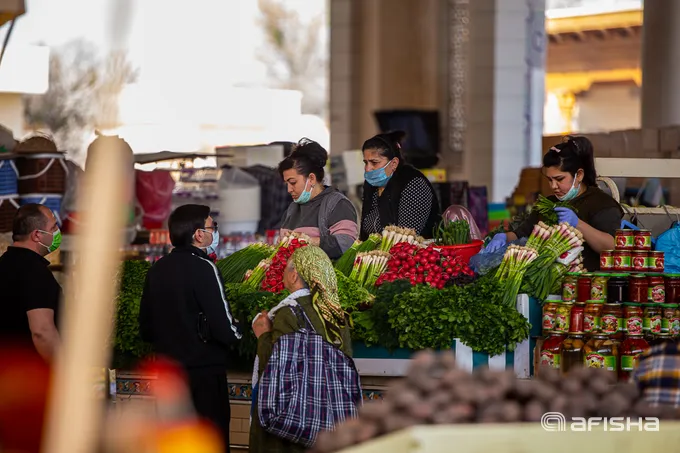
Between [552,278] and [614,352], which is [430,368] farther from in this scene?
[552,278]

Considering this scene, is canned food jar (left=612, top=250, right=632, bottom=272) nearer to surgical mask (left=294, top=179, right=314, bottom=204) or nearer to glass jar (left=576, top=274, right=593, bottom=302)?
glass jar (left=576, top=274, right=593, bottom=302)

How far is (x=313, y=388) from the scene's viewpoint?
5.20 m

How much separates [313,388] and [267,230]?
27.5ft

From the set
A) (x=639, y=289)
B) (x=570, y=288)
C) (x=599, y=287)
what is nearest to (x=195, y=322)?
(x=570, y=288)

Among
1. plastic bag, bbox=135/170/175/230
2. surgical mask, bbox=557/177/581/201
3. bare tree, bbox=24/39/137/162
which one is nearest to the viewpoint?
surgical mask, bbox=557/177/581/201

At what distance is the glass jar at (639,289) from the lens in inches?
230

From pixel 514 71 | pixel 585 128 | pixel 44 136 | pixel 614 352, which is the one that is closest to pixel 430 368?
pixel 614 352

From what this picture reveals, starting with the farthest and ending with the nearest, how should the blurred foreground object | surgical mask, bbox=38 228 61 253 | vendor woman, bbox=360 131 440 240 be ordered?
vendor woman, bbox=360 131 440 240 → surgical mask, bbox=38 228 61 253 → the blurred foreground object

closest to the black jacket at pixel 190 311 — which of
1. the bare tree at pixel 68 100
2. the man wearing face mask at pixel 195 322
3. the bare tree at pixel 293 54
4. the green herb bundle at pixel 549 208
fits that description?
the man wearing face mask at pixel 195 322

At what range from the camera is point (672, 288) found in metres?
5.88

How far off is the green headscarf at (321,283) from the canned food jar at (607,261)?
1601mm

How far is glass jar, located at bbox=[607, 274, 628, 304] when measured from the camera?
5.88 meters

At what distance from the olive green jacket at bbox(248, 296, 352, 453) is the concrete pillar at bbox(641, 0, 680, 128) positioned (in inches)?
361

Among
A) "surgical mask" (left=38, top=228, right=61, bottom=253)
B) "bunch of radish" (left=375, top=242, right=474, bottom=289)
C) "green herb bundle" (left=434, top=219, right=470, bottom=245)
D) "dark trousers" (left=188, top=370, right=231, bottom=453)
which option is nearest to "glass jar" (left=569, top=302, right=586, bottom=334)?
"bunch of radish" (left=375, top=242, right=474, bottom=289)
